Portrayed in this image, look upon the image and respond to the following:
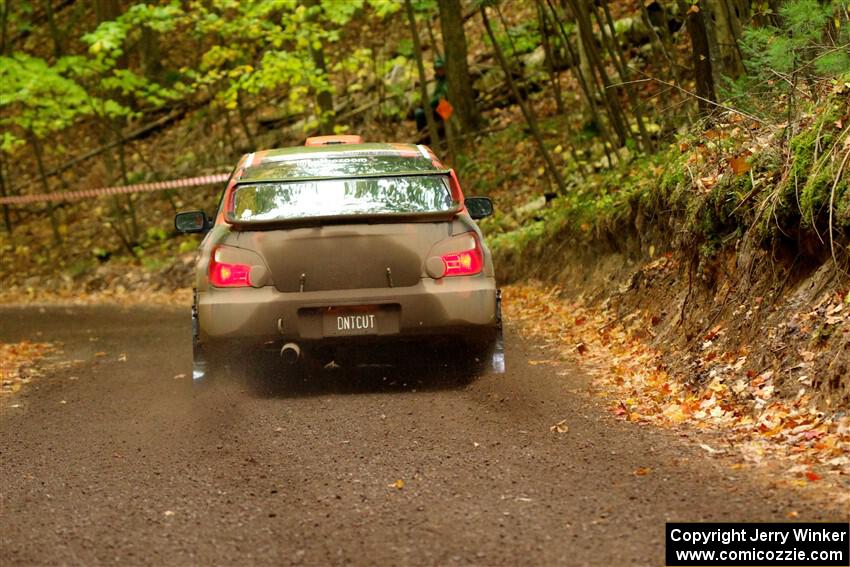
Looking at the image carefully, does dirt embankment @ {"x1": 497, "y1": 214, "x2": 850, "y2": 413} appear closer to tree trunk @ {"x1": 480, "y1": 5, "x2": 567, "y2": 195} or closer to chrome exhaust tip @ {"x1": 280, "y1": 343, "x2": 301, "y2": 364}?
chrome exhaust tip @ {"x1": 280, "y1": 343, "x2": 301, "y2": 364}

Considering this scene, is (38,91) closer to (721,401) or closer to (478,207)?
(478,207)

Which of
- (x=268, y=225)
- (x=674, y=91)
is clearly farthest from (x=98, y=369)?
(x=674, y=91)

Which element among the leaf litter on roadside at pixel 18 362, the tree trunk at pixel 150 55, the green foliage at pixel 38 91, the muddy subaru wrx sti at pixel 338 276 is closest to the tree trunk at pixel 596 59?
the muddy subaru wrx sti at pixel 338 276

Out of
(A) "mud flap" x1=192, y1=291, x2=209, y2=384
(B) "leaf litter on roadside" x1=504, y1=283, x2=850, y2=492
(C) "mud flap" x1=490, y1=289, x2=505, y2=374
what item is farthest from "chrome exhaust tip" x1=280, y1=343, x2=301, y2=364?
(B) "leaf litter on roadside" x1=504, y1=283, x2=850, y2=492

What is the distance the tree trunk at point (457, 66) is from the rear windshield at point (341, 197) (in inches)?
532

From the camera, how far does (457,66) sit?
23.0 meters

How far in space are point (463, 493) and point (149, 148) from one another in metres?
27.0

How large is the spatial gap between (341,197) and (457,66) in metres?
15.0

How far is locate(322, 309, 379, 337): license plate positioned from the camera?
26.8 feet

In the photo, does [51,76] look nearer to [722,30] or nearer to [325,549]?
[722,30]

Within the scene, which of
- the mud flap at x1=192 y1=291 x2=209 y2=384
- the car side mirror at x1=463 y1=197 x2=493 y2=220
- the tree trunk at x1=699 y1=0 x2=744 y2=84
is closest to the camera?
the mud flap at x1=192 y1=291 x2=209 y2=384

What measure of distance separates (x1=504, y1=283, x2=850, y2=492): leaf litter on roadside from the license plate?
1.86 m

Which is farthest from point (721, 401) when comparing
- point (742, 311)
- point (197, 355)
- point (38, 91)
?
point (38, 91)

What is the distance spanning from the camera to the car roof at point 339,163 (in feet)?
28.8
